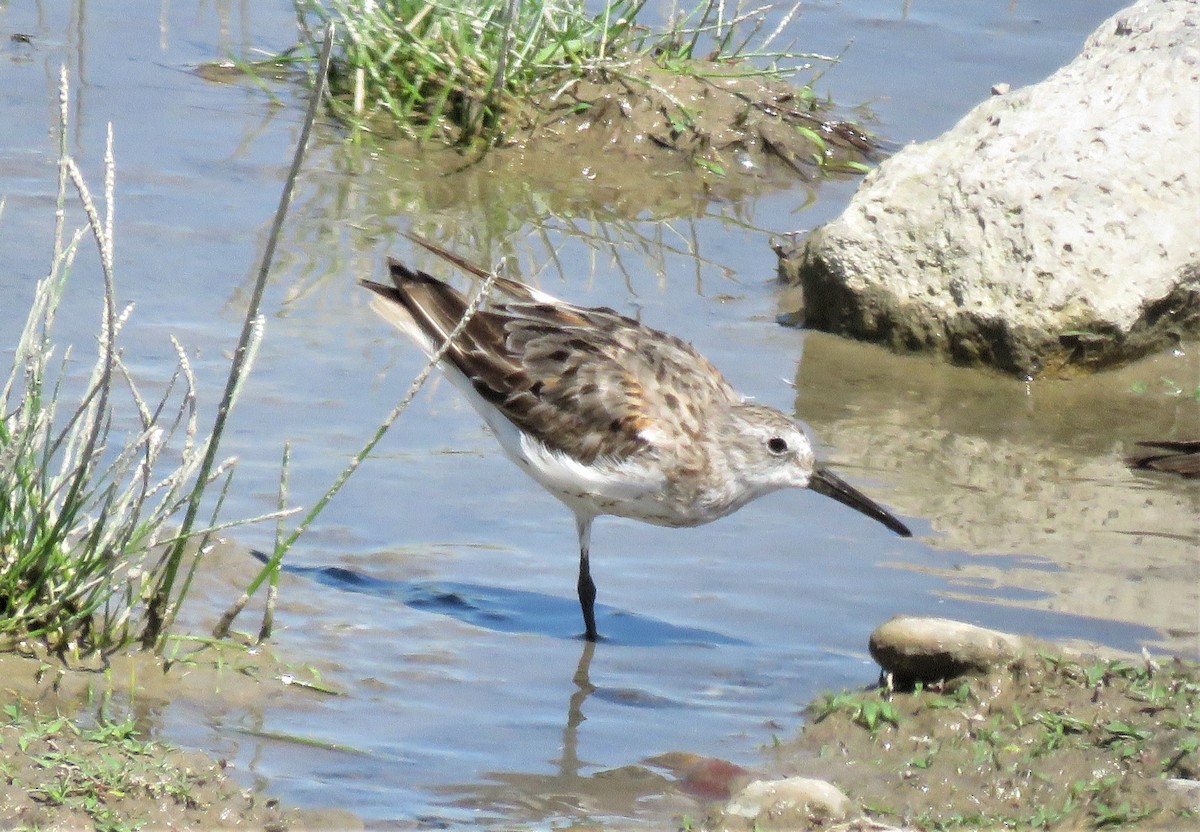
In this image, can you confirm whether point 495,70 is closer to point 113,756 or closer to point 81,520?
point 81,520

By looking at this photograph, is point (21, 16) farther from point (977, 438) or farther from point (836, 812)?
point (836, 812)

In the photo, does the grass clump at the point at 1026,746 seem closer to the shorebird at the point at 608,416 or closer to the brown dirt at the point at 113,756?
the shorebird at the point at 608,416

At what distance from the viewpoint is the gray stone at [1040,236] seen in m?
8.65

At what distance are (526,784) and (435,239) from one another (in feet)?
15.6

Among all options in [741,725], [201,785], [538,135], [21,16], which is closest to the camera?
[201,785]

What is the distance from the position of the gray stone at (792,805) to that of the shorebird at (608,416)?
67.3 inches

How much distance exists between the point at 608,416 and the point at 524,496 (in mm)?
693

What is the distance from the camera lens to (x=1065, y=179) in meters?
8.79

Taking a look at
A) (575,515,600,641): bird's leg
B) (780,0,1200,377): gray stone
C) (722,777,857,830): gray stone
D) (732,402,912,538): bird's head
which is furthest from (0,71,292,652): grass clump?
(780,0,1200,377): gray stone

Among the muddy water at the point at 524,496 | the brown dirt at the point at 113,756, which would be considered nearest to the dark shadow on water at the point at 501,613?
the muddy water at the point at 524,496

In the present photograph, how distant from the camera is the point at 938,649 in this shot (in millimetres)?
5492

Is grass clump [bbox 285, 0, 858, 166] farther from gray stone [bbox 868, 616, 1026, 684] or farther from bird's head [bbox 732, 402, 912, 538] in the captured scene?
gray stone [bbox 868, 616, 1026, 684]

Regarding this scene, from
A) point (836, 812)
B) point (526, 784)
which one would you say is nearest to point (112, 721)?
point (526, 784)

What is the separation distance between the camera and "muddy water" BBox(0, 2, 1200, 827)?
5320 mm
